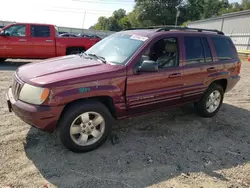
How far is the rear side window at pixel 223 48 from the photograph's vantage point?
15.9 ft

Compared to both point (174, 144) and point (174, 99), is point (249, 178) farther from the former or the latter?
point (174, 99)

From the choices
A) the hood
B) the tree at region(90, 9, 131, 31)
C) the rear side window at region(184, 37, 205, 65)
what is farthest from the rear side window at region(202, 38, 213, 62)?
the tree at region(90, 9, 131, 31)

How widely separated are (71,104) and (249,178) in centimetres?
265

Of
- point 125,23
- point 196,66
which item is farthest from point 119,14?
point 196,66

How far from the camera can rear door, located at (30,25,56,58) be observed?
32.2 ft

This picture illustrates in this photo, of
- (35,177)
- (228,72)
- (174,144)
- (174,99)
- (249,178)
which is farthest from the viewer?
(228,72)

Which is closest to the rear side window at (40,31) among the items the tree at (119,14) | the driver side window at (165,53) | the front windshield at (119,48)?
the front windshield at (119,48)

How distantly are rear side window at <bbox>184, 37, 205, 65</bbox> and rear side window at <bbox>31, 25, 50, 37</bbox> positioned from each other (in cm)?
743

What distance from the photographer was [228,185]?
2.90 meters

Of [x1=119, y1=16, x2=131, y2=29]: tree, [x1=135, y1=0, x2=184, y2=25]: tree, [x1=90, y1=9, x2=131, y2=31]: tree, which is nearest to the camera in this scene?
[x1=135, y1=0, x2=184, y2=25]: tree

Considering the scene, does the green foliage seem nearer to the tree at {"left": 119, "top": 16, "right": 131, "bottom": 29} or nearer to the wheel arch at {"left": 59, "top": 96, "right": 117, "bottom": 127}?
the tree at {"left": 119, "top": 16, "right": 131, "bottom": 29}

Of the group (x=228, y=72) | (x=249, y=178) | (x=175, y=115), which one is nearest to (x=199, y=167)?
(x=249, y=178)

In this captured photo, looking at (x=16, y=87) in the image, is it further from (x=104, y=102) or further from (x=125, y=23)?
(x=125, y=23)

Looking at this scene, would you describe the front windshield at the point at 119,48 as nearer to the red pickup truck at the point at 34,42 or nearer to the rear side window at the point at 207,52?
the rear side window at the point at 207,52
